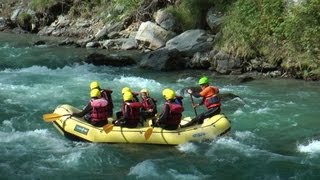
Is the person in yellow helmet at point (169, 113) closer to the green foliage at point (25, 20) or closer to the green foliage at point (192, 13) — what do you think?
the green foliage at point (192, 13)

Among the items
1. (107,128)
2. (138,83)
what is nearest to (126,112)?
(107,128)

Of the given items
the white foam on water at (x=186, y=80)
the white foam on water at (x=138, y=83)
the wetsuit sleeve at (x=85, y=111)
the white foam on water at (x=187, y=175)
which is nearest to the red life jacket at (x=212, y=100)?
the white foam on water at (x=187, y=175)

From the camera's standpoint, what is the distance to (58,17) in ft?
98.6

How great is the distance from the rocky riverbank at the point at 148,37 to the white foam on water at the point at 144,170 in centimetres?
784

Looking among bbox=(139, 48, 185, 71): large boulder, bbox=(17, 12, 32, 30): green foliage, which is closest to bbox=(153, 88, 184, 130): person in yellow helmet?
bbox=(139, 48, 185, 71): large boulder

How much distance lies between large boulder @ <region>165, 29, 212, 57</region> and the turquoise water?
1724 mm

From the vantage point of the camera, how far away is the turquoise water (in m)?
9.02

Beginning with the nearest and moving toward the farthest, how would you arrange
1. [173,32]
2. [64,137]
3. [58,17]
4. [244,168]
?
[244,168] < [64,137] < [173,32] < [58,17]

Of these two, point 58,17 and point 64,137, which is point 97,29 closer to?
point 58,17

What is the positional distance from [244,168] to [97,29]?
19101mm

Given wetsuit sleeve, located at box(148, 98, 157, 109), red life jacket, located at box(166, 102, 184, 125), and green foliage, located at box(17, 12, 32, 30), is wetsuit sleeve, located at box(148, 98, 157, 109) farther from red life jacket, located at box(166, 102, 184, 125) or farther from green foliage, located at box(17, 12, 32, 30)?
green foliage, located at box(17, 12, 32, 30)

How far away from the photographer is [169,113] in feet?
33.5

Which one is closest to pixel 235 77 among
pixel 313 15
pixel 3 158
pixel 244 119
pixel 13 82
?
pixel 313 15

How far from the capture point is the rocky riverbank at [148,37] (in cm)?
1755
